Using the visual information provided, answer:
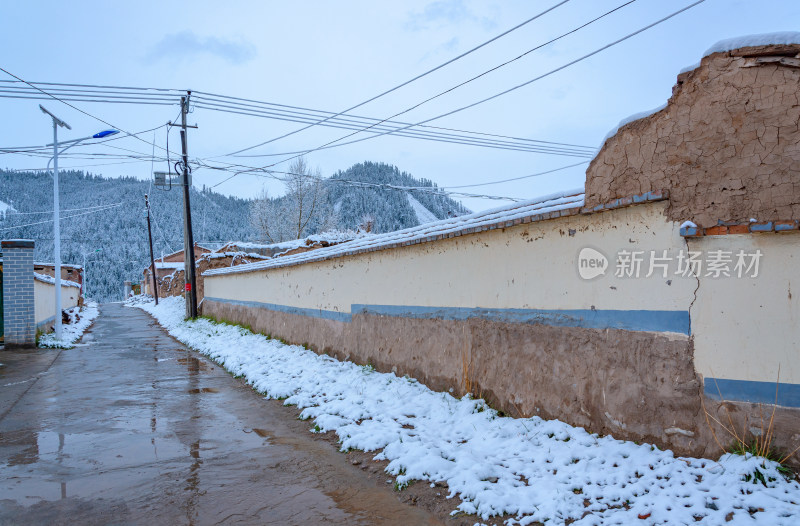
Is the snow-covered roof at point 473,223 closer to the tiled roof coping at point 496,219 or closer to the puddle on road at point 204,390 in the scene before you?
the tiled roof coping at point 496,219

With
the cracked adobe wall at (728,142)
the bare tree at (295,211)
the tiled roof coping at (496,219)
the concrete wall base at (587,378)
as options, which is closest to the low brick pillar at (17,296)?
the tiled roof coping at (496,219)

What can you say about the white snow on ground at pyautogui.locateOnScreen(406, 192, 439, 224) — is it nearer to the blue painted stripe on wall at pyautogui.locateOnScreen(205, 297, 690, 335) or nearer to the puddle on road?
the puddle on road

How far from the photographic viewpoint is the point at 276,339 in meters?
13.5

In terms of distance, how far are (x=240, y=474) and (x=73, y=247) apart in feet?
330

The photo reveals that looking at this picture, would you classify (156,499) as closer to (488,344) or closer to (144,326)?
(488,344)

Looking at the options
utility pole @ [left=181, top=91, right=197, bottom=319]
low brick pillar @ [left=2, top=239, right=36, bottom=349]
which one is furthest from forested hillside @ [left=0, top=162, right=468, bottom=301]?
low brick pillar @ [left=2, top=239, right=36, bottom=349]

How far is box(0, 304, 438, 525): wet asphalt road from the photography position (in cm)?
404

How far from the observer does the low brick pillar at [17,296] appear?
14.4m

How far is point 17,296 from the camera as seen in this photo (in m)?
14.4

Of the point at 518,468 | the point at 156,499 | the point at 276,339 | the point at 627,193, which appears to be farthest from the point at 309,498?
the point at 276,339

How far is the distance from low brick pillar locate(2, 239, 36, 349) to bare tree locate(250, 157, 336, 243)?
31.3m

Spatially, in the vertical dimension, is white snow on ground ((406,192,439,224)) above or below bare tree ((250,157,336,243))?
above

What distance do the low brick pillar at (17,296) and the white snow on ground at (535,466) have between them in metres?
11.4

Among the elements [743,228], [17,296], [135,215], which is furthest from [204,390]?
[135,215]
